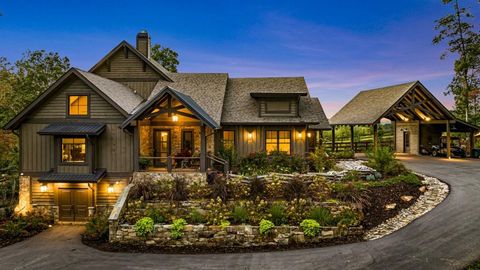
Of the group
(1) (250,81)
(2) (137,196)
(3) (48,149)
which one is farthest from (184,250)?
(1) (250,81)

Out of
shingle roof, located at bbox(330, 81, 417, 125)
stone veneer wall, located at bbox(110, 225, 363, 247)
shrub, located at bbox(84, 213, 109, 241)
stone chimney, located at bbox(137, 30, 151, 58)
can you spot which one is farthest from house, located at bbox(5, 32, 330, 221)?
shingle roof, located at bbox(330, 81, 417, 125)

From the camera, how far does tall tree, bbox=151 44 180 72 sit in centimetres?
3228

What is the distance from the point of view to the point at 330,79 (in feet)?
114

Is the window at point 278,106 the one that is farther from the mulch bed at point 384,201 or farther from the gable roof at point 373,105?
the mulch bed at point 384,201

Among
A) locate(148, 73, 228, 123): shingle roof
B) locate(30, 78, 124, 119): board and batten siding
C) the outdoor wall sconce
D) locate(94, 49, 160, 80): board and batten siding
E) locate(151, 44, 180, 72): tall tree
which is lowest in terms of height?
the outdoor wall sconce

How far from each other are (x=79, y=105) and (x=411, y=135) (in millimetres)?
25451

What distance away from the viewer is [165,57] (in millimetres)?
32469

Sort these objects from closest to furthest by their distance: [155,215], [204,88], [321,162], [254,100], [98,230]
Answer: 1. [155,215]
2. [98,230]
3. [321,162]
4. [254,100]
5. [204,88]

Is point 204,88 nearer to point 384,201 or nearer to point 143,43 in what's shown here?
point 143,43

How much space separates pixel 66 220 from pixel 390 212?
1495 cm

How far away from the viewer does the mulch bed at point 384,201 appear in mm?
10414

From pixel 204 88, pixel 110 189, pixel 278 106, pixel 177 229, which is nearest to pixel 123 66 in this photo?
pixel 204 88

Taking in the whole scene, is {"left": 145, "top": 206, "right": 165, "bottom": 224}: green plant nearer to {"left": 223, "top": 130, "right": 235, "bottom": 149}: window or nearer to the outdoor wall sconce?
the outdoor wall sconce

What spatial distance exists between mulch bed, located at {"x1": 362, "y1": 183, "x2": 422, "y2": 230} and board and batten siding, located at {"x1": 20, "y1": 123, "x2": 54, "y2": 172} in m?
14.9
